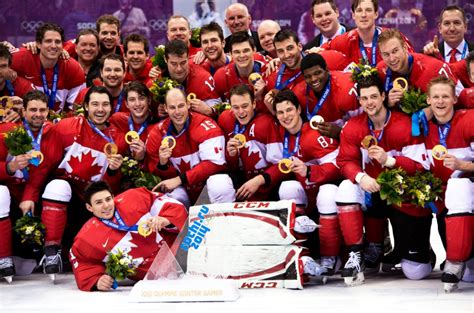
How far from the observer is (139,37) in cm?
782

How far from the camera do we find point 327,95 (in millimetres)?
6832

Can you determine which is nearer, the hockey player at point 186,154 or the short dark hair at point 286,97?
the short dark hair at point 286,97

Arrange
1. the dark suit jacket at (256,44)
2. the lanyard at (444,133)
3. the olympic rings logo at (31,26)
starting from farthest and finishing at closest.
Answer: the olympic rings logo at (31,26) < the dark suit jacket at (256,44) < the lanyard at (444,133)

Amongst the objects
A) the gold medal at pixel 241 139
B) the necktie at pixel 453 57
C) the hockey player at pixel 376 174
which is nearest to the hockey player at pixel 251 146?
the gold medal at pixel 241 139

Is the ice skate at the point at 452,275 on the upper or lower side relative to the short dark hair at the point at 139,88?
lower

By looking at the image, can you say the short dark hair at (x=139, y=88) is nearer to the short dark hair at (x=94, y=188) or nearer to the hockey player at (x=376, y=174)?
the short dark hair at (x=94, y=188)

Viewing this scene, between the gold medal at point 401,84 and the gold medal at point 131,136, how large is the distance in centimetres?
183

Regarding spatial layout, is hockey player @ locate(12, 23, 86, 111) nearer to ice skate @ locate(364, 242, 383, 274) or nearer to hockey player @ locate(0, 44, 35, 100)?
hockey player @ locate(0, 44, 35, 100)

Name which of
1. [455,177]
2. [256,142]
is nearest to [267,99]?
[256,142]

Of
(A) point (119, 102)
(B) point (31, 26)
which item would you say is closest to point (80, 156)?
(A) point (119, 102)

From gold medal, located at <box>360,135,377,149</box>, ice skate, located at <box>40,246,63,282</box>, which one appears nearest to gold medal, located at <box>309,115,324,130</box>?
gold medal, located at <box>360,135,377,149</box>

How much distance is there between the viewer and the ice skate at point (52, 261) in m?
6.67

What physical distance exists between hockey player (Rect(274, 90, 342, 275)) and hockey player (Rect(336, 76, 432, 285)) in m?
0.12

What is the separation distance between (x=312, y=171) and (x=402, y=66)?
0.91m
